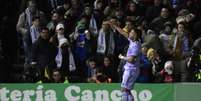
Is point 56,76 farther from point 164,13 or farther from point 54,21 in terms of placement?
point 164,13

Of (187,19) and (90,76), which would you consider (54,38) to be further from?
(187,19)

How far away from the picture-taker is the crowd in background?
18.2m

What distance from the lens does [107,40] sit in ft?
62.4

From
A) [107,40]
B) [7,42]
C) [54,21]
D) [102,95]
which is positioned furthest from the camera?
[7,42]

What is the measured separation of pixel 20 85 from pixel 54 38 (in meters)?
1.67

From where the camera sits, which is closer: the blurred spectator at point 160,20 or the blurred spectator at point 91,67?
the blurred spectator at point 91,67

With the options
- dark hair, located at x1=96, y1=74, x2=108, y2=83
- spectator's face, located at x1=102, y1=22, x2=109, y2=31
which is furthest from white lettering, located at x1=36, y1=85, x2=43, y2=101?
spectator's face, located at x1=102, y1=22, x2=109, y2=31

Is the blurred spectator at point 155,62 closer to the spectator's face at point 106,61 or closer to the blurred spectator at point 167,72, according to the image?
the blurred spectator at point 167,72

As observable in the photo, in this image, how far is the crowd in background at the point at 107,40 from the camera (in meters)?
18.2

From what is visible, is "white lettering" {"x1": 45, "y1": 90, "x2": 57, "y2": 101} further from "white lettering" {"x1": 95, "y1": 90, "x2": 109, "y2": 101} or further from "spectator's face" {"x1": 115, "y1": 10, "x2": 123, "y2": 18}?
"spectator's face" {"x1": 115, "y1": 10, "x2": 123, "y2": 18}

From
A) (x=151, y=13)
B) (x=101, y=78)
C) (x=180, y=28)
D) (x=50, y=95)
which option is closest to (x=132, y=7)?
(x=151, y=13)

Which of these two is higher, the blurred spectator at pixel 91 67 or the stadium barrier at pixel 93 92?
the blurred spectator at pixel 91 67

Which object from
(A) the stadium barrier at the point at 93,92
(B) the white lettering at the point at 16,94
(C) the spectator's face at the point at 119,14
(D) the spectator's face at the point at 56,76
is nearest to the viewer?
(A) the stadium barrier at the point at 93,92

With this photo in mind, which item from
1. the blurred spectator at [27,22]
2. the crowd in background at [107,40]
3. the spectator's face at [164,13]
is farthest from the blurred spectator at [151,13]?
the blurred spectator at [27,22]
